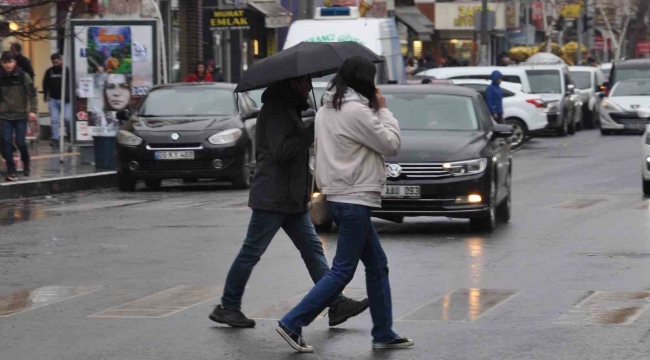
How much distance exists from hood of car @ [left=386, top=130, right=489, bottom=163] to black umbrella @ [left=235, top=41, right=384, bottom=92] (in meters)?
5.42

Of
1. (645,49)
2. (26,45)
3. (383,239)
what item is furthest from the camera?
(645,49)

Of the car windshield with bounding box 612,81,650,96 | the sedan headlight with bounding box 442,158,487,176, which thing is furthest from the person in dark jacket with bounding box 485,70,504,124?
the sedan headlight with bounding box 442,158,487,176

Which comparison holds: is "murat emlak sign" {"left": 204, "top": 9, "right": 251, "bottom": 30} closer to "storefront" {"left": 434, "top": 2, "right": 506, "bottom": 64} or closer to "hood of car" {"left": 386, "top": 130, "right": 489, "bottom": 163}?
"hood of car" {"left": 386, "top": 130, "right": 489, "bottom": 163}

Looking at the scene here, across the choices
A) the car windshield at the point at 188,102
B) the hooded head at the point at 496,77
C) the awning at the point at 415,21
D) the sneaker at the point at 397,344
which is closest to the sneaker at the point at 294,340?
the sneaker at the point at 397,344

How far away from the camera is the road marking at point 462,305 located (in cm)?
973

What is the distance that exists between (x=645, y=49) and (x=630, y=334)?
266 feet

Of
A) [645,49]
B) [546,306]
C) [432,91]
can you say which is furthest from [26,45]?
[645,49]

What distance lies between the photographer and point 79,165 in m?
25.0

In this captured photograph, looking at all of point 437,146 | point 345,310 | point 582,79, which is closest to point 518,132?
point 582,79

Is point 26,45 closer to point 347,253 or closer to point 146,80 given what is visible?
point 146,80

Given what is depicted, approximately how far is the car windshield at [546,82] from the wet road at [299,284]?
783 inches

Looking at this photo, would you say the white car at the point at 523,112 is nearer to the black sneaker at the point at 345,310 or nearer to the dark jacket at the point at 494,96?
the dark jacket at the point at 494,96

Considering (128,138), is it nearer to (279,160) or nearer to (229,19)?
(279,160)

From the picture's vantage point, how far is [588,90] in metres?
45.9
